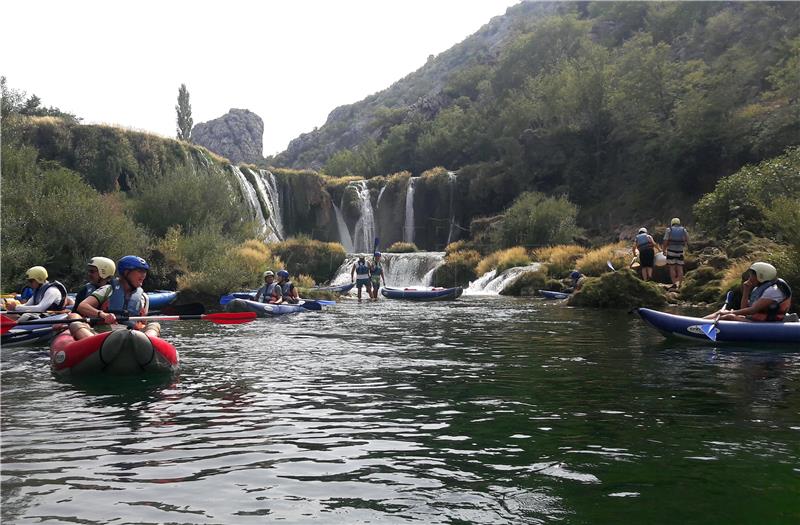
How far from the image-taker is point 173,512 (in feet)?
12.1

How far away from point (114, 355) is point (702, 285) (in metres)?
17.1

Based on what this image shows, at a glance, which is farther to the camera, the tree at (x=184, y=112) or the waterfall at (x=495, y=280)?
the tree at (x=184, y=112)

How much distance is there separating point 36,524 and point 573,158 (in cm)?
4726

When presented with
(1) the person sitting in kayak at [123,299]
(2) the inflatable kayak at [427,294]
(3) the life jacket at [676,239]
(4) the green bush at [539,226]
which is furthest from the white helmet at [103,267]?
(4) the green bush at [539,226]

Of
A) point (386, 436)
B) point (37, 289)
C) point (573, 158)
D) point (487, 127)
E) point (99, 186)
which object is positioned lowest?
point (386, 436)

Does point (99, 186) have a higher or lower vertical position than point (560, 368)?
higher

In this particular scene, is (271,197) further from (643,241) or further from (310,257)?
(643,241)

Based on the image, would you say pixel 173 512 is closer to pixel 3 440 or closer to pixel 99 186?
pixel 3 440

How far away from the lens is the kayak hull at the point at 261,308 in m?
15.8

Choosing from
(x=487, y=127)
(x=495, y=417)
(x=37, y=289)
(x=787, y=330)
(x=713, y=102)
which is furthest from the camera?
(x=487, y=127)

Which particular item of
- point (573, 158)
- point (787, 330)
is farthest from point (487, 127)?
point (787, 330)

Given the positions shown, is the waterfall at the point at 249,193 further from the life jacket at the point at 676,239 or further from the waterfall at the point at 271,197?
the life jacket at the point at 676,239

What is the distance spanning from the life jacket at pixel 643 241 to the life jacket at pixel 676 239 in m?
0.54

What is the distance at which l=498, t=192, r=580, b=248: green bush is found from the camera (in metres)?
33.8
